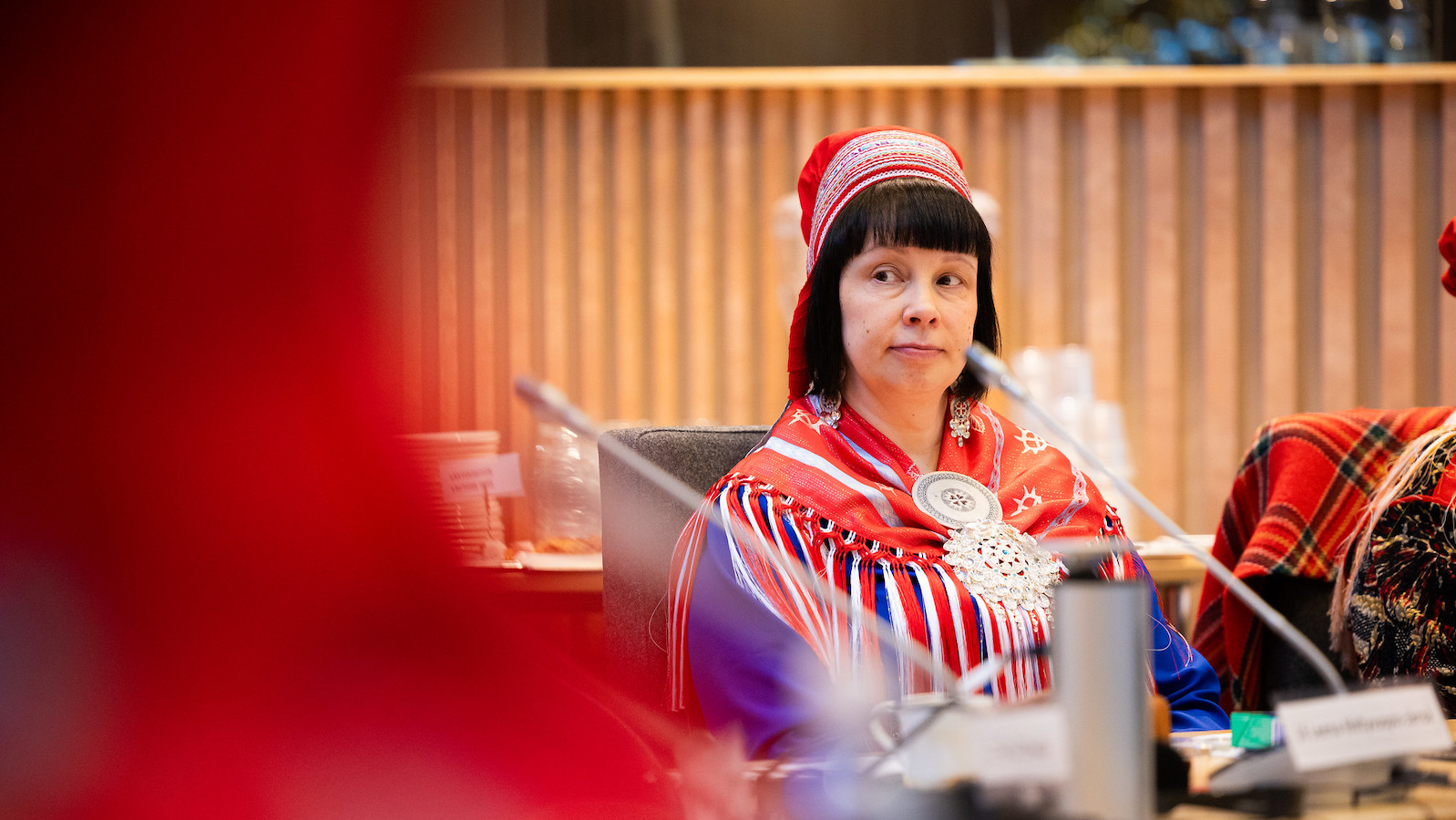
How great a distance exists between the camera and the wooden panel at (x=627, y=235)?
4055mm

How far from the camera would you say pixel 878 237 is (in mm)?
1557

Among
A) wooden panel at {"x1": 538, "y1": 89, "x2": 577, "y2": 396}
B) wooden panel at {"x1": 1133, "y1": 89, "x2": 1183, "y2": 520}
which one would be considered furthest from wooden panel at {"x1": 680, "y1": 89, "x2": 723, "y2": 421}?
wooden panel at {"x1": 1133, "y1": 89, "x2": 1183, "y2": 520}

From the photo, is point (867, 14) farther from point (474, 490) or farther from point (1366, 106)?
point (474, 490)

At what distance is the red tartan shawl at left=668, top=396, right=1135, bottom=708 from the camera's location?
1408 mm

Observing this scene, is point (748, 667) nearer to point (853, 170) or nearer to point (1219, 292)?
point (853, 170)

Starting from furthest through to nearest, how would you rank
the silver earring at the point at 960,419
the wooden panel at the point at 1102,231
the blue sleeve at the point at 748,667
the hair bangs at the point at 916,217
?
1. the wooden panel at the point at 1102,231
2. the silver earring at the point at 960,419
3. the hair bangs at the point at 916,217
4. the blue sleeve at the point at 748,667

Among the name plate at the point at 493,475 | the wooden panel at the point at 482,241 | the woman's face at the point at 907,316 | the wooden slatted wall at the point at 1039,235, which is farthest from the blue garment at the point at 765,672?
the wooden panel at the point at 482,241

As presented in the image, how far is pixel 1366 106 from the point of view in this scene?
13.0 feet

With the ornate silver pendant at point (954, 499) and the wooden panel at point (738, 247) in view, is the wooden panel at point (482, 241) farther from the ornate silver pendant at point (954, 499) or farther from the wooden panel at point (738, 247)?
the ornate silver pendant at point (954, 499)

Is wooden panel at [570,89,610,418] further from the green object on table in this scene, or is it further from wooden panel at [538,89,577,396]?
the green object on table

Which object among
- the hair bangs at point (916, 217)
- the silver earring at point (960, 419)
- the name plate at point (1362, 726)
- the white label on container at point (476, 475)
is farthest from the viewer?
the white label on container at point (476, 475)

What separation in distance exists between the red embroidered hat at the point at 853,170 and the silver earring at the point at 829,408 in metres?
0.05

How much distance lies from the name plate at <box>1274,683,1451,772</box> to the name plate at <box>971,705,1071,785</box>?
25cm

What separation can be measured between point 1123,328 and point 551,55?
6.68ft
